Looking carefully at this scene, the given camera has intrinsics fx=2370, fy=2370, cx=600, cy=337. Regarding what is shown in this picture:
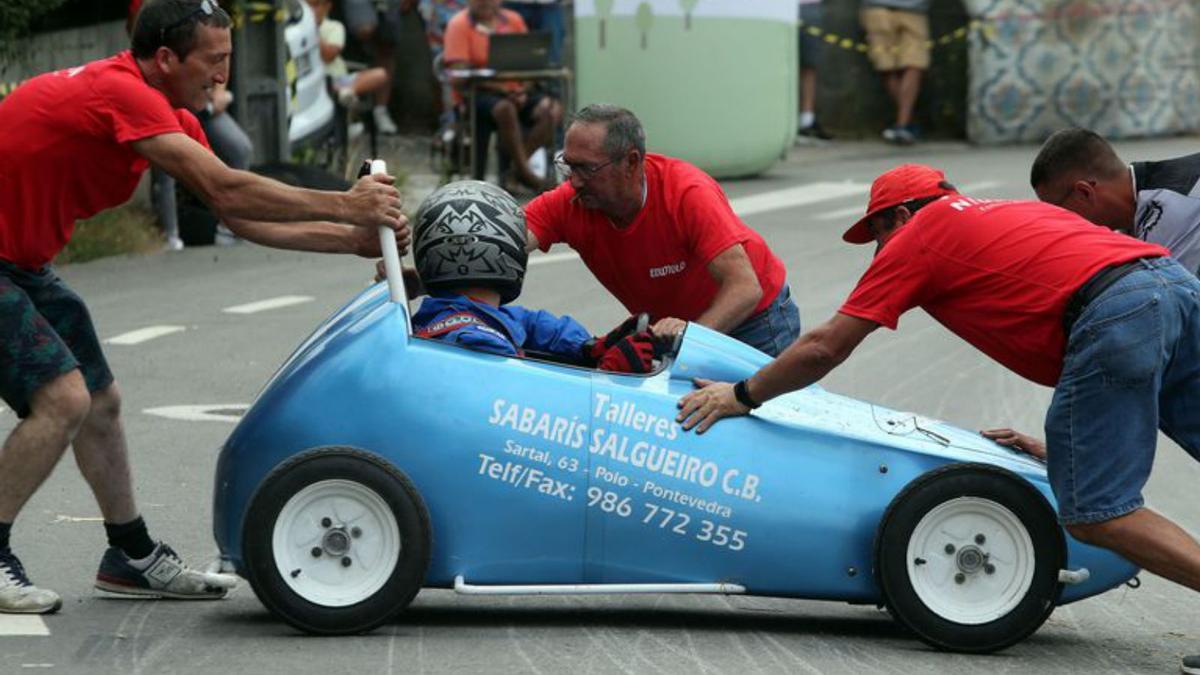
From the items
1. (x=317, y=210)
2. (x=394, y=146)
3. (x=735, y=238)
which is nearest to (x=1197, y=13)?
(x=394, y=146)

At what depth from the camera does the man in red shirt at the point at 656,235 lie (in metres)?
7.42

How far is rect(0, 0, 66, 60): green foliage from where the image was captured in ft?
45.4

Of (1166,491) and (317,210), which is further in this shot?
(1166,491)

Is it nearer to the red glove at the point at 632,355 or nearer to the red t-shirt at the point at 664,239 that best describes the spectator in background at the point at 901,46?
the red t-shirt at the point at 664,239

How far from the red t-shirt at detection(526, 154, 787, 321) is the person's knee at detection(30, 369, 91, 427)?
181cm

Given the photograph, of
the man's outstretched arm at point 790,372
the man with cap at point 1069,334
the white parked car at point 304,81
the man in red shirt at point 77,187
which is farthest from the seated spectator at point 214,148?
the man with cap at point 1069,334

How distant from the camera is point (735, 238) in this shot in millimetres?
7578

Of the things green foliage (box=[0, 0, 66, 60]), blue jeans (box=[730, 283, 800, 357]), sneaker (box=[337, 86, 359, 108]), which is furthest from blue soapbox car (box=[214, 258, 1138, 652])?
sneaker (box=[337, 86, 359, 108])

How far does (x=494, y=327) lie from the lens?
6.64m


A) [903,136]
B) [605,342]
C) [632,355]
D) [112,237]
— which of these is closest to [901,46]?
[903,136]

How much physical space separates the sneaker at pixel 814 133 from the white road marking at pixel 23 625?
1765 cm

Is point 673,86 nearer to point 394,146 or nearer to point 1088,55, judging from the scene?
point 394,146

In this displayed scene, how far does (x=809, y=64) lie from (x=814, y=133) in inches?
36.4

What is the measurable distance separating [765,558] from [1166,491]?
3048 millimetres
